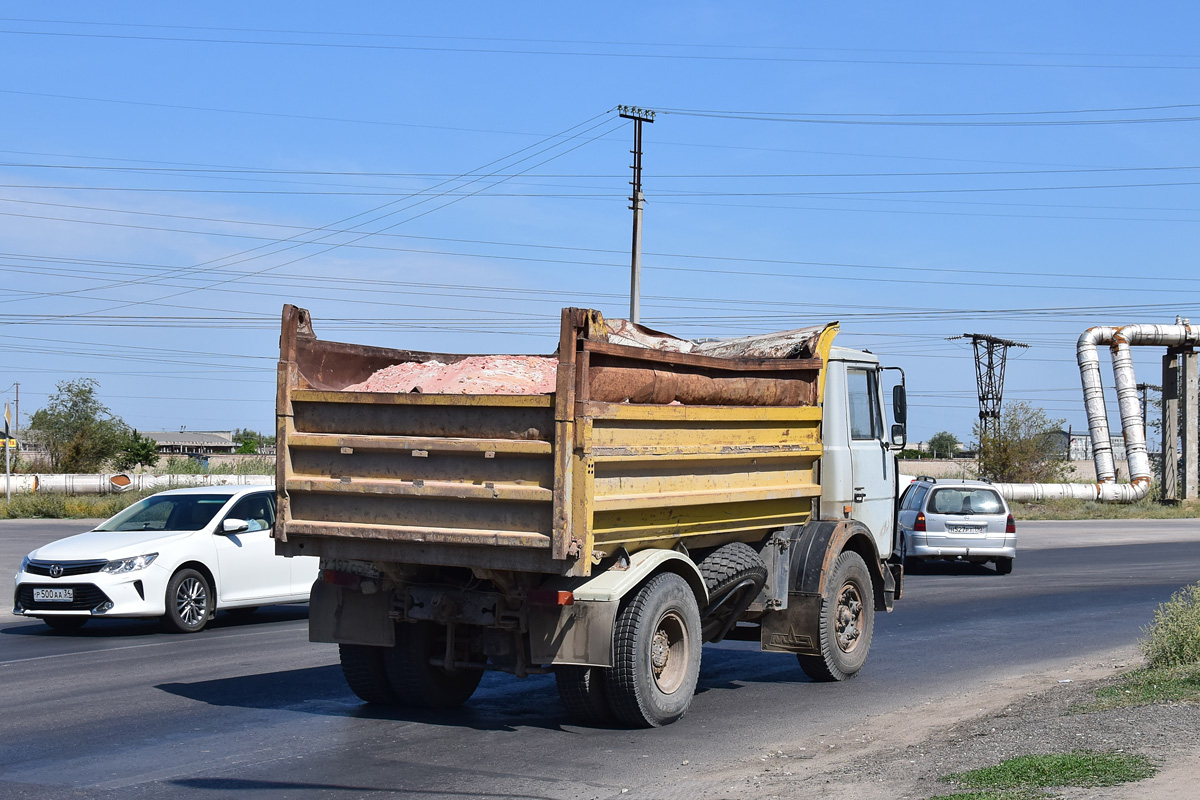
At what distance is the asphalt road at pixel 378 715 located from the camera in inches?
255

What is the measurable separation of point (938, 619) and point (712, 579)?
6.97 m

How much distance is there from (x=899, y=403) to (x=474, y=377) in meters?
4.37

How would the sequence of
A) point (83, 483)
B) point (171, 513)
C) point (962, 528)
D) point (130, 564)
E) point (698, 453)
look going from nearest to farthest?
1. point (698, 453)
2. point (130, 564)
3. point (171, 513)
4. point (962, 528)
5. point (83, 483)

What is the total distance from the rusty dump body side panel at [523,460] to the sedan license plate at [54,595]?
19.2 ft

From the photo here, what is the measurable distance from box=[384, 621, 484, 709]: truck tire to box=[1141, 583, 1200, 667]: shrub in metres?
5.20

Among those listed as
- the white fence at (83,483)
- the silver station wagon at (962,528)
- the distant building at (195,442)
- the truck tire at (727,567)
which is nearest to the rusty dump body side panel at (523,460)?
the truck tire at (727,567)

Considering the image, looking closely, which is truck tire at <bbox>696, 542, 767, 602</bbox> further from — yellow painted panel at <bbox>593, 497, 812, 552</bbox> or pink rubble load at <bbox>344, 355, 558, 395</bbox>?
pink rubble load at <bbox>344, 355, 558, 395</bbox>

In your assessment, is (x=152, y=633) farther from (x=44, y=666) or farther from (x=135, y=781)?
(x=135, y=781)

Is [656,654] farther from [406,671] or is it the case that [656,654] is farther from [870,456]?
[870,456]

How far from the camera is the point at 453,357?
30.2 ft

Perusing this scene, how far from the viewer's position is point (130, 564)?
12.8 meters

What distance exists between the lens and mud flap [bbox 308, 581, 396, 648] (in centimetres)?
802

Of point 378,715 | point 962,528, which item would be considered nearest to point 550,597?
point 378,715

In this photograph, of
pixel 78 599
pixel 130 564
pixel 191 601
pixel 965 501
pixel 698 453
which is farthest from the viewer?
pixel 965 501
